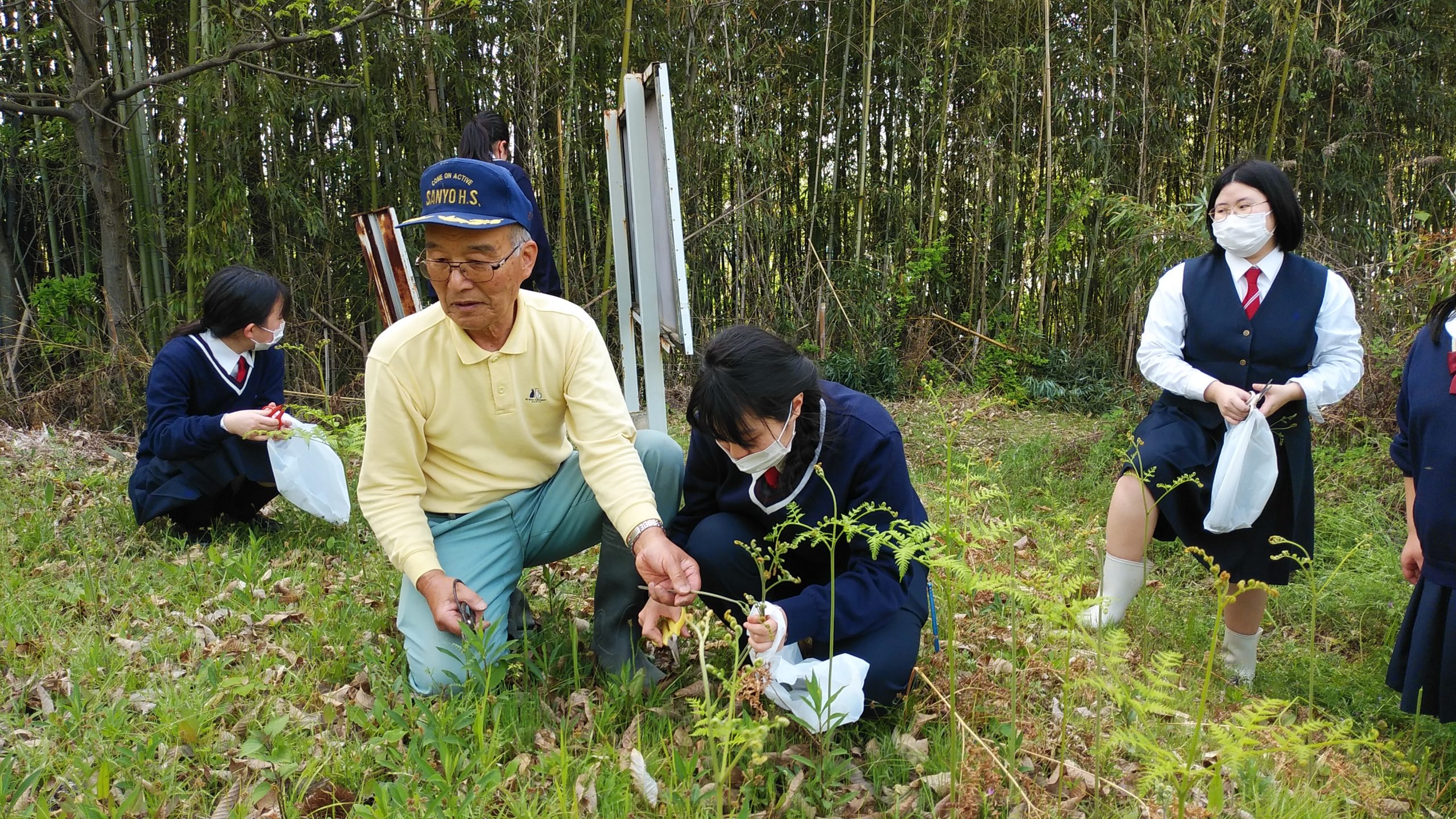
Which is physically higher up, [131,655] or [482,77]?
[482,77]

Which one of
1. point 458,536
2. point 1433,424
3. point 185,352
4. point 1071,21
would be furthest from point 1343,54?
point 185,352

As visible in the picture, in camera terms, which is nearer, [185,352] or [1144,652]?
[1144,652]

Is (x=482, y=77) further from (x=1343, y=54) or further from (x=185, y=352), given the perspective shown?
(x=1343, y=54)

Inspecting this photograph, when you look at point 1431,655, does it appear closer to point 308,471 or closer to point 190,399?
point 308,471

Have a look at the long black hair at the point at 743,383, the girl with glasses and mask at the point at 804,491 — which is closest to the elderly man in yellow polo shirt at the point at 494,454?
the girl with glasses and mask at the point at 804,491

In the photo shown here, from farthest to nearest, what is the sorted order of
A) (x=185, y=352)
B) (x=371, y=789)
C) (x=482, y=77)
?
(x=482, y=77) < (x=185, y=352) < (x=371, y=789)

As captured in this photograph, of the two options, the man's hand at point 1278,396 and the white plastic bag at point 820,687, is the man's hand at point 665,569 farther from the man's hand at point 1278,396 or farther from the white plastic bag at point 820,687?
the man's hand at point 1278,396

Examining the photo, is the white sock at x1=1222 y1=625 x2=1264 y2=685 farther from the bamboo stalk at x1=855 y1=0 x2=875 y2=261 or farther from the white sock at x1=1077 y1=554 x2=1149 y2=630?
the bamboo stalk at x1=855 y1=0 x2=875 y2=261

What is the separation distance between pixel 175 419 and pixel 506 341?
69.2 inches

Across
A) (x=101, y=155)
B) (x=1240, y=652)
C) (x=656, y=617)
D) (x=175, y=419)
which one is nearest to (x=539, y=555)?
(x=656, y=617)

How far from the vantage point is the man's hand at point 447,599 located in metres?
2.29

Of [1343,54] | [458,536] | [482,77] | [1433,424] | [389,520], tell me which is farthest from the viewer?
[482,77]

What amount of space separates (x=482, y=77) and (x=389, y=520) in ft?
16.3

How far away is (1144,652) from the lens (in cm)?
278
